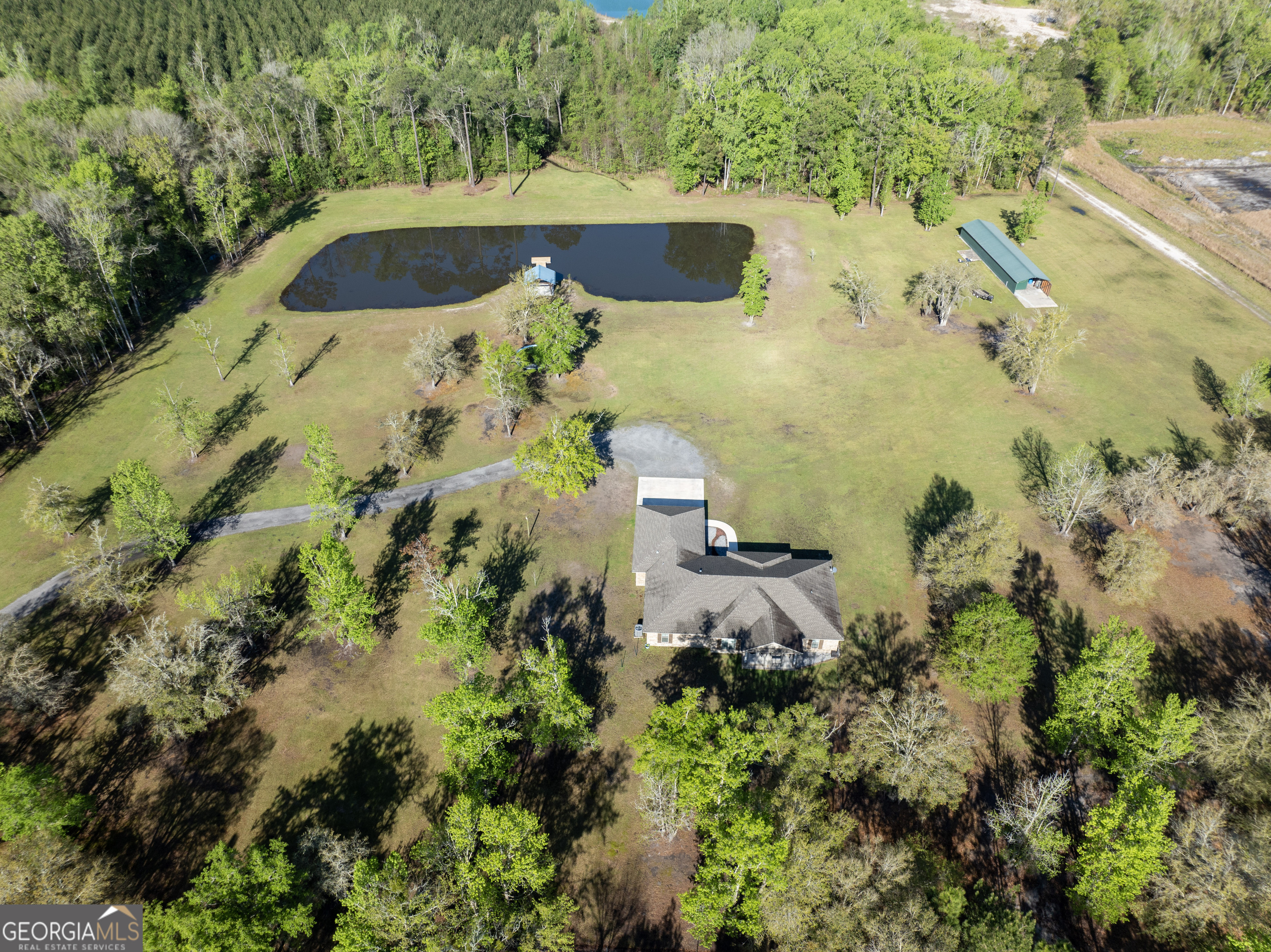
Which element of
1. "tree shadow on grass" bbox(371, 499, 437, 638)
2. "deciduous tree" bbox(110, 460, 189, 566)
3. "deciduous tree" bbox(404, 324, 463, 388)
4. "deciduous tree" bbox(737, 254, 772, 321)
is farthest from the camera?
"deciduous tree" bbox(737, 254, 772, 321)

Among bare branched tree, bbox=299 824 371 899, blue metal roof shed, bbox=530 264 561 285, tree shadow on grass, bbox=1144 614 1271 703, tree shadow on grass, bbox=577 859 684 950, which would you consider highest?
blue metal roof shed, bbox=530 264 561 285

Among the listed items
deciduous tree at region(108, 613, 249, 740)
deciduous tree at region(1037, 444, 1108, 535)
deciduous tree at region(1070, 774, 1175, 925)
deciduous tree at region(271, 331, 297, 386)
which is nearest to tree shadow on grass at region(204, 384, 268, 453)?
deciduous tree at region(271, 331, 297, 386)

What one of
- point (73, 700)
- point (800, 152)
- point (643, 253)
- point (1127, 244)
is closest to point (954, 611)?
point (73, 700)

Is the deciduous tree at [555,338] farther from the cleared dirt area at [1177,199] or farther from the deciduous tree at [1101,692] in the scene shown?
the cleared dirt area at [1177,199]

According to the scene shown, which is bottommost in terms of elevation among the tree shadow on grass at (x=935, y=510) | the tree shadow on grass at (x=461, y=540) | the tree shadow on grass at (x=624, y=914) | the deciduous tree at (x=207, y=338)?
the tree shadow on grass at (x=624, y=914)

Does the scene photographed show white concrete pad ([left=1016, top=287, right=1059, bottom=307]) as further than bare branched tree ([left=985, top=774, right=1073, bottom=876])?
Yes

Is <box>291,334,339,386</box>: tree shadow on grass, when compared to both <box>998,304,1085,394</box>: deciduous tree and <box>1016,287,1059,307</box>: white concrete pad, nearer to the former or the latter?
<box>998,304,1085,394</box>: deciduous tree

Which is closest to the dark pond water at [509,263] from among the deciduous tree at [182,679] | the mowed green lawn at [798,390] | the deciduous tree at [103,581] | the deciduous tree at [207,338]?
the mowed green lawn at [798,390]
